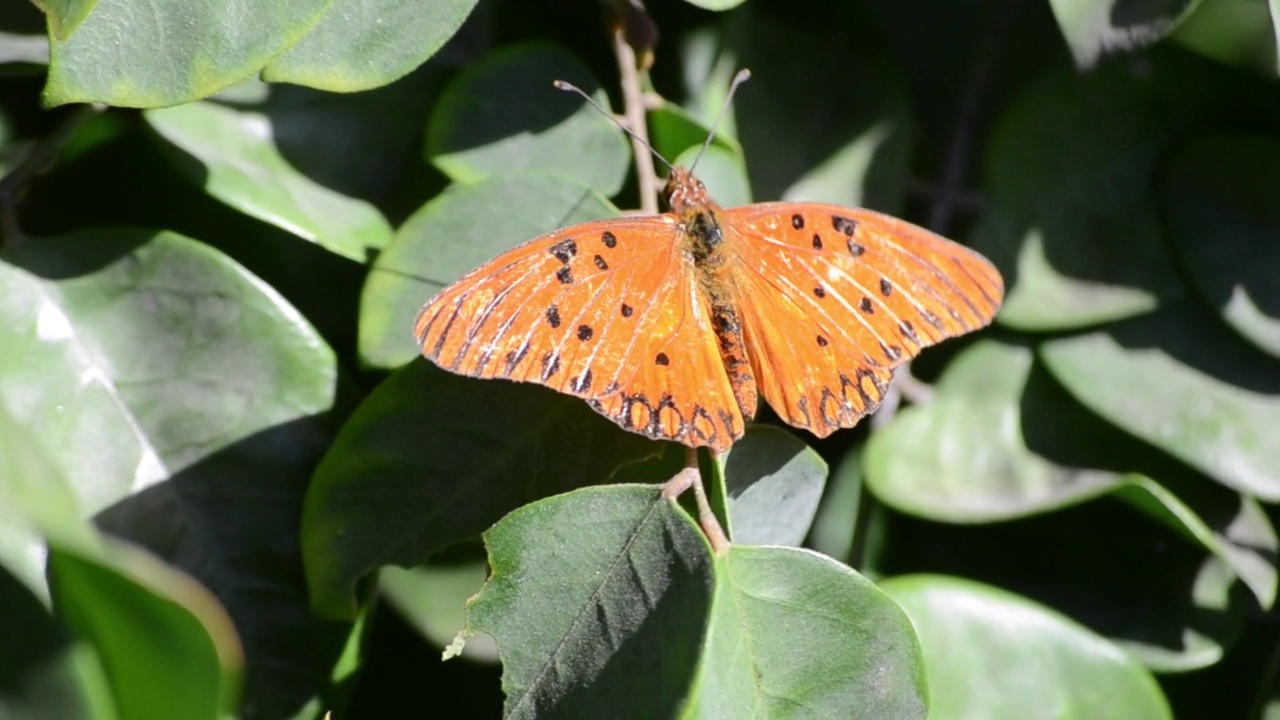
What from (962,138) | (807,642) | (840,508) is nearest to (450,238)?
(807,642)

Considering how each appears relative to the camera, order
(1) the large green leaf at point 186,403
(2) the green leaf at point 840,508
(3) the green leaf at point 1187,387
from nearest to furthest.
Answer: (1) the large green leaf at point 186,403, (3) the green leaf at point 1187,387, (2) the green leaf at point 840,508

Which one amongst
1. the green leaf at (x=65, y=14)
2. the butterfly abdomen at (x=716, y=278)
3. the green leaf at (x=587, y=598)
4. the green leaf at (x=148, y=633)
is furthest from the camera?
the butterfly abdomen at (x=716, y=278)

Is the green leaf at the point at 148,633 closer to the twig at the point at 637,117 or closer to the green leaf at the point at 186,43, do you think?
the green leaf at the point at 186,43

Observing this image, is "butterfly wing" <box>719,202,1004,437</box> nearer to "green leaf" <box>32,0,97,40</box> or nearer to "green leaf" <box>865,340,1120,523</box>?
"green leaf" <box>865,340,1120,523</box>

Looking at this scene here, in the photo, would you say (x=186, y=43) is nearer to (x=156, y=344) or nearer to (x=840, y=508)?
(x=156, y=344)

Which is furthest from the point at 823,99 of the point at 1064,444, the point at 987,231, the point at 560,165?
the point at 1064,444

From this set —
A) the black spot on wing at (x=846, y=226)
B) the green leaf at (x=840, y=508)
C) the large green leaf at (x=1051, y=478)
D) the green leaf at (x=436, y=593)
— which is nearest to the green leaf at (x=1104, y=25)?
the black spot on wing at (x=846, y=226)

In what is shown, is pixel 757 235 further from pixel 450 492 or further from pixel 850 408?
pixel 450 492
